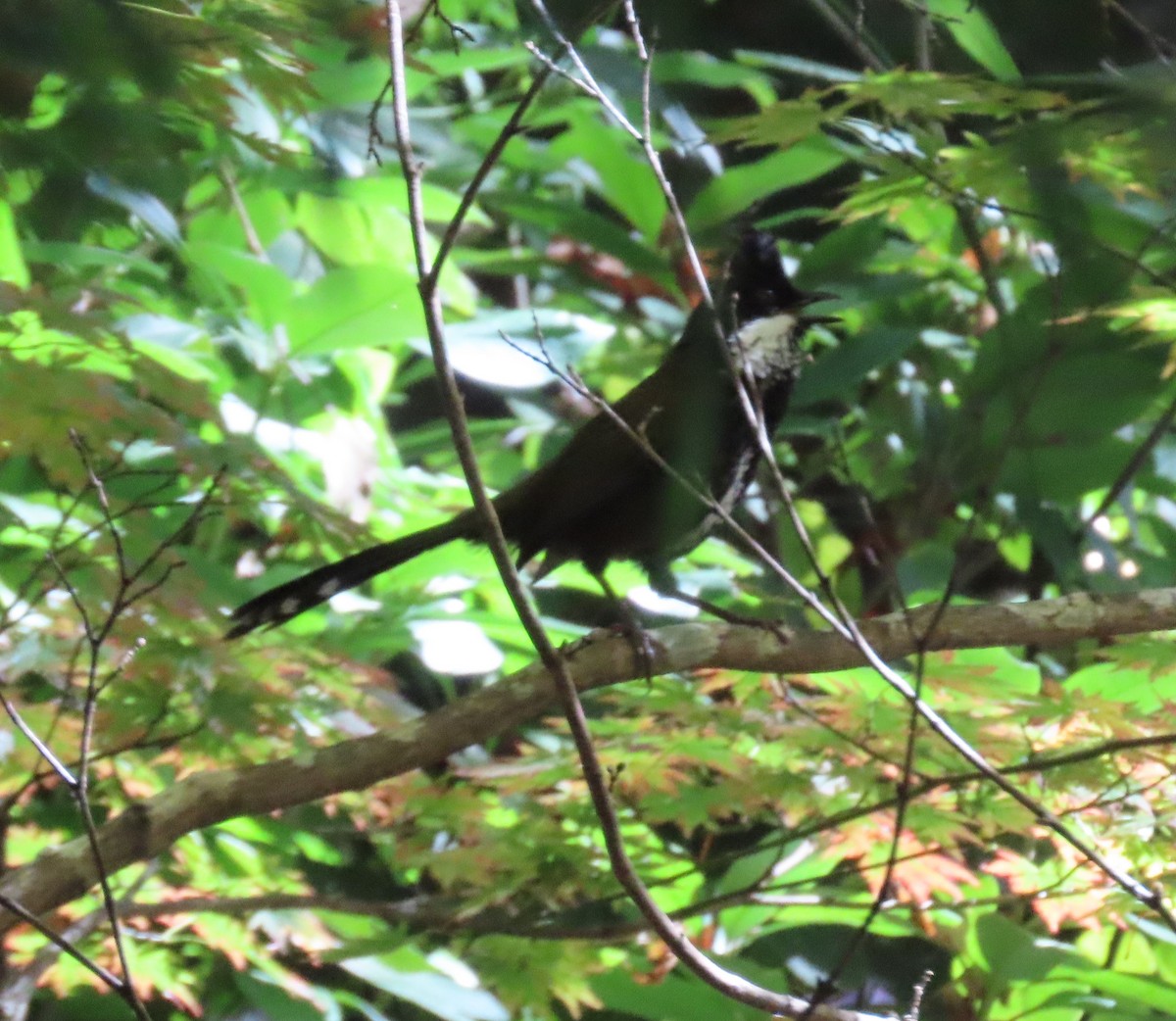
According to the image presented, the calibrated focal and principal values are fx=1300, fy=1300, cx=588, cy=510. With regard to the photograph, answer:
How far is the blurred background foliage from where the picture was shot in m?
1.11

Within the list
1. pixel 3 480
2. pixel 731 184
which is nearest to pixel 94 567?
pixel 3 480

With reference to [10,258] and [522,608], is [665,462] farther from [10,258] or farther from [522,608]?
[10,258]

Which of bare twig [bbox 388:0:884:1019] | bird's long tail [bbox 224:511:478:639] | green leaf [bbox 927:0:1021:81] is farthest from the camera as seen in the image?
bird's long tail [bbox 224:511:478:639]

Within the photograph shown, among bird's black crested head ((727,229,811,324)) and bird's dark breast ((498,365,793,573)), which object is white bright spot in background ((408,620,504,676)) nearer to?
bird's dark breast ((498,365,793,573))

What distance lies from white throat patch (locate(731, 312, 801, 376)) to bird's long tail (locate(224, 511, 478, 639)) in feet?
1.55

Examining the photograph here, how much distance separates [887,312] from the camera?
7.89 feet

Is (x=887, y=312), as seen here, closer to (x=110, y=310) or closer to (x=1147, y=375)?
(x=1147, y=375)

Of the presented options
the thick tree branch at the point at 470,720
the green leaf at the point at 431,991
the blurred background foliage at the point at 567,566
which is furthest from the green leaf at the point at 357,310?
the green leaf at the point at 431,991

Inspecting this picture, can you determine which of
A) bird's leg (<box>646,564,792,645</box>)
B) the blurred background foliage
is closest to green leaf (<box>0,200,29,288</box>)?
the blurred background foliage

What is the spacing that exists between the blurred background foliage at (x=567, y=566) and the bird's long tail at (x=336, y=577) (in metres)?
0.05

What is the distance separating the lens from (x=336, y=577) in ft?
5.29

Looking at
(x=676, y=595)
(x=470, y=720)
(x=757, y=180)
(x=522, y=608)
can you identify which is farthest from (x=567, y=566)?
(x=522, y=608)

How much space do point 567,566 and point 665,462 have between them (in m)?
0.52

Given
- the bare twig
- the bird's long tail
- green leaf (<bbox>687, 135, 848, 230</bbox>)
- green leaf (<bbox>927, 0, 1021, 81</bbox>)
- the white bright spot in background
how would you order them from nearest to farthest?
green leaf (<bbox>927, 0, 1021, 81</bbox>) → the bare twig → the bird's long tail → the white bright spot in background → green leaf (<bbox>687, 135, 848, 230</bbox>)
